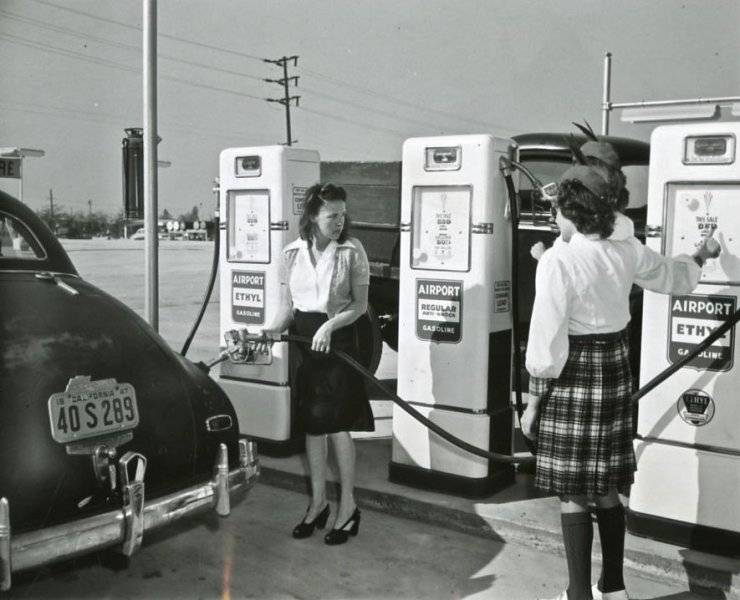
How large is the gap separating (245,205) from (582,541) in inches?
128

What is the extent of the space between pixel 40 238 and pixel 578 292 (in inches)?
101

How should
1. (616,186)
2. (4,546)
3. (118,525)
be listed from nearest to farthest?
(4,546), (118,525), (616,186)

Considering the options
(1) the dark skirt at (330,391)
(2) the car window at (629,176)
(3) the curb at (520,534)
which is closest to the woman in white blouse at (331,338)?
(1) the dark skirt at (330,391)

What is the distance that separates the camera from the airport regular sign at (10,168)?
199 inches

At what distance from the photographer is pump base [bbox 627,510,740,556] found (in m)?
3.83

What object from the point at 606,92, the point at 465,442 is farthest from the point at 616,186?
the point at 606,92

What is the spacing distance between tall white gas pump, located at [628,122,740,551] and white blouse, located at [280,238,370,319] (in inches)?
56.8

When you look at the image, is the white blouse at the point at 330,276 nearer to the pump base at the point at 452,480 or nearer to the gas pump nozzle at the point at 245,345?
the gas pump nozzle at the point at 245,345

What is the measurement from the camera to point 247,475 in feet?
12.8

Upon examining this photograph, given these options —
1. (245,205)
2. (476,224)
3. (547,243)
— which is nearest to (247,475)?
(476,224)

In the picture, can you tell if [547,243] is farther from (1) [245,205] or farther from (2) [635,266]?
(2) [635,266]

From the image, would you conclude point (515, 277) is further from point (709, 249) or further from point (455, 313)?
point (709, 249)

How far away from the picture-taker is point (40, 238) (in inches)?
161

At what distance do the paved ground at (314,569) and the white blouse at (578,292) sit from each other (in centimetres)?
120
